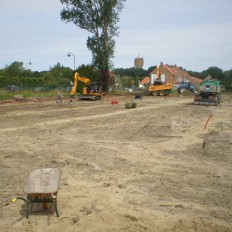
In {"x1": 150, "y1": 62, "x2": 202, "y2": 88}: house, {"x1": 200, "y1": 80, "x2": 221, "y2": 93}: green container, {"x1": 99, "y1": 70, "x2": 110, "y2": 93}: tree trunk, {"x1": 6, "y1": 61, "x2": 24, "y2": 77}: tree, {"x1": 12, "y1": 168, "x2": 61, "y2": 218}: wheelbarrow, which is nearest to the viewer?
{"x1": 12, "y1": 168, "x2": 61, "y2": 218}: wheelbarrow

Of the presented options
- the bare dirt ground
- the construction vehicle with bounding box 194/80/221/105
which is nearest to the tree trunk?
the construction vehicle with bounding box 194/80/221/105

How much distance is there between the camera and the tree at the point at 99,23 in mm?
39969

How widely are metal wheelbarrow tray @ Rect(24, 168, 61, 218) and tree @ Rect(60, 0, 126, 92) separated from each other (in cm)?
3446

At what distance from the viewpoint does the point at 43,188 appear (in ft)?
17.3

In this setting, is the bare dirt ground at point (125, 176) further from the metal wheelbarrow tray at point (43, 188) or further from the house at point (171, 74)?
the house at point (171, 74)

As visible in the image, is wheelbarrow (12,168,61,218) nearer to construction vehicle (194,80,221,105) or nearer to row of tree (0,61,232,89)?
construction vehicle (194,80,221,105)

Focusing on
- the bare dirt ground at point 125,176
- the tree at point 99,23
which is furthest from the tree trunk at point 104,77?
the bare dirt ground at point 125,176

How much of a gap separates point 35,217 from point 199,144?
681 cm

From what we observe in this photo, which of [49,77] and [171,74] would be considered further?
[171,74]

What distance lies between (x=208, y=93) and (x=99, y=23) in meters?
19.4

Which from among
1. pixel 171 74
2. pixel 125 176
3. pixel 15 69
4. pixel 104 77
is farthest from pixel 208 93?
pixel 171 74

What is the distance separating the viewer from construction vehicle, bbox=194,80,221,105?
26.0 metres

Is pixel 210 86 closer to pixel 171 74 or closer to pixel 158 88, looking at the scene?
pixel 158 88

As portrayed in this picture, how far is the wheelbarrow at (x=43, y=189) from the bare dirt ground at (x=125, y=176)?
28 cm
